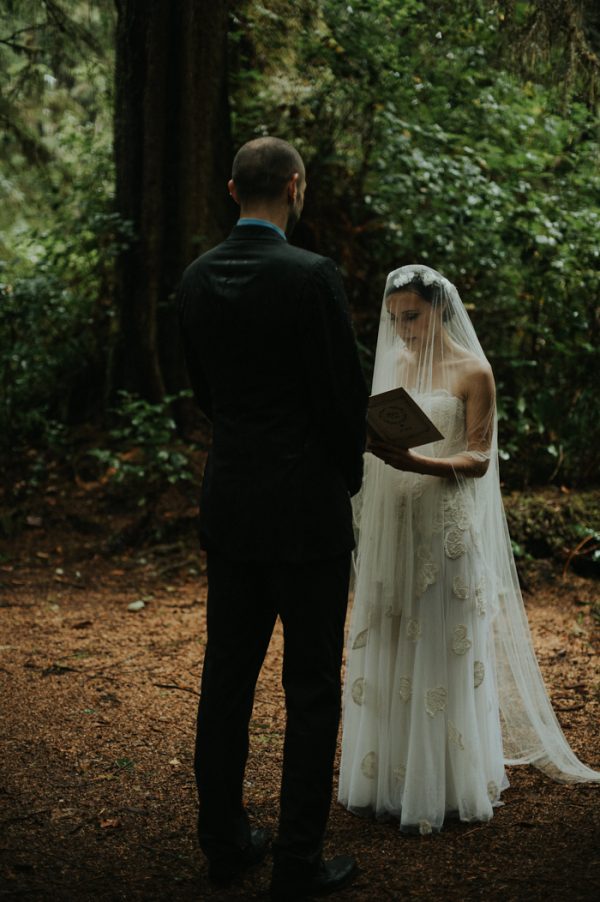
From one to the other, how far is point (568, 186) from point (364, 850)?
610cm

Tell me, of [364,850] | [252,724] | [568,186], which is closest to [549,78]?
[568,186]

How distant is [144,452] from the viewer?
7.45 metres

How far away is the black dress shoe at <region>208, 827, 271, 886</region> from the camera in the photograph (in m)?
2.77

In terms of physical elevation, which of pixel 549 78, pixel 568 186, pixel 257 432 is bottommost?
pixel 257 432

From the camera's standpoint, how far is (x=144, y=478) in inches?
298

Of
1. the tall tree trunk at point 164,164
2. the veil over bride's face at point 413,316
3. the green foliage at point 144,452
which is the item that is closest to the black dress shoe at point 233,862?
the veil over bride's face at point 413,316

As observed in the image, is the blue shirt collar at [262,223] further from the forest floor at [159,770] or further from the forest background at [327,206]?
the forest background at [327,206]

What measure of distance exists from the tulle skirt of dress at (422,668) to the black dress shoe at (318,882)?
0.40 meters

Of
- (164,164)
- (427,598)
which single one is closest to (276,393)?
(427,598)

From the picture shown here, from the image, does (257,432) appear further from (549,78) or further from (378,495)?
(549,78)

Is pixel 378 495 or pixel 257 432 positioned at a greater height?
pixel 257 432

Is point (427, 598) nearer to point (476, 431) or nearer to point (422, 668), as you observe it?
point (422, 668)

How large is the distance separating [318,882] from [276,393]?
1.55 metres

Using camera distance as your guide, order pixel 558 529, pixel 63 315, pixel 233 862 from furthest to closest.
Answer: pixel 63 315, pixel 558 529, pixel 233 862
